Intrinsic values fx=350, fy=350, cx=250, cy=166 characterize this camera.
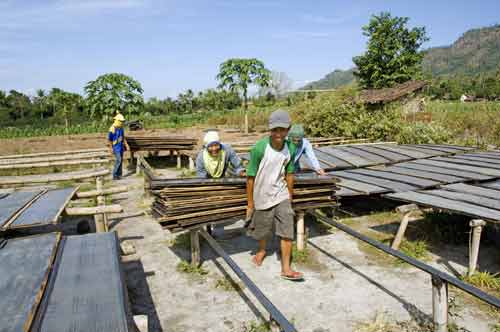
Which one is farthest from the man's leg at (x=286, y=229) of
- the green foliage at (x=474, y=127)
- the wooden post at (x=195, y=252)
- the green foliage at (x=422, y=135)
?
the green foliage at (x=474, y=127)

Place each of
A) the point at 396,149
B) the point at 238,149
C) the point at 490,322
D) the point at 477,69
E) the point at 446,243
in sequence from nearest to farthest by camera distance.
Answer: the point at 490,322 < the point at 446,243 < the point at 396,149 < the point at 238,149 < the point at 477,69

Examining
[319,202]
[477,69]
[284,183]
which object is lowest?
[319,202]

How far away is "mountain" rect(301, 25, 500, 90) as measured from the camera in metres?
130

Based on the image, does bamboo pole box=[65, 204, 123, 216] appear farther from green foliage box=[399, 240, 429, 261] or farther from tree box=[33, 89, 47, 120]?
tree box=[33, 89, 47, 120]

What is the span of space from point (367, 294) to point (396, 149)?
6239 millimetres

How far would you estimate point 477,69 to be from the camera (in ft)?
412

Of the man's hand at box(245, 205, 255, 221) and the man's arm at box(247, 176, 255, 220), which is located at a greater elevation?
the man's arm at box(247, 176, 255, 220)

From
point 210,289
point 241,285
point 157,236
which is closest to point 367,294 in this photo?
point 241,285

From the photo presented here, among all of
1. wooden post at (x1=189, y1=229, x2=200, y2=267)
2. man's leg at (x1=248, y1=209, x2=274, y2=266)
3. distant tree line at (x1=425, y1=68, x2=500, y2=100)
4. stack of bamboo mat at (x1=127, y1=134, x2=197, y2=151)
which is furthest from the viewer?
distant tree line at (x1=425, y1=68, x2=500, y2=100)

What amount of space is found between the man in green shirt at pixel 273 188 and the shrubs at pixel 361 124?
31.0ft

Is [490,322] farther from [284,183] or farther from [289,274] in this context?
[284,183]

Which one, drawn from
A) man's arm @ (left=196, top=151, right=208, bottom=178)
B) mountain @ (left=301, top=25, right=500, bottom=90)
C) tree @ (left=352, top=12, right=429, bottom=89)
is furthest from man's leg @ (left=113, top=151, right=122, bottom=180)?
mountain @ (left=301, top=25, right=500, bottom=90)

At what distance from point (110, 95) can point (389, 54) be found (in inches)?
928

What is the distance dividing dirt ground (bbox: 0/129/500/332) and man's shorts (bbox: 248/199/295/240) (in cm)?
56
